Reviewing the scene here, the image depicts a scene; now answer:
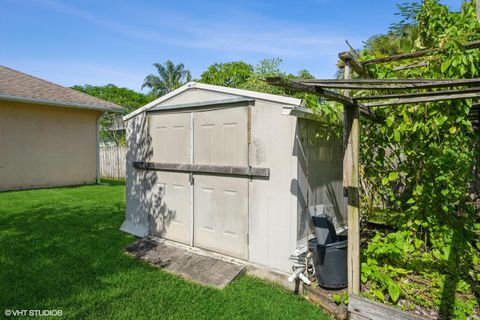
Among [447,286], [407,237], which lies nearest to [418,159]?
[407,237]

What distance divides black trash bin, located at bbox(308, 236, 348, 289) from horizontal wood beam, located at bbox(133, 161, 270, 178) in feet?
3.65

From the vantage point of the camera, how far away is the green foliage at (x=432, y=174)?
3.15 metres

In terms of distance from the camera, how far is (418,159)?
3871 mm

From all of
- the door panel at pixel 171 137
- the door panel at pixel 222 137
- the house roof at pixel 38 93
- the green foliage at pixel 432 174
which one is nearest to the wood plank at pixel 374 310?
the green foliage at pixel 432 174

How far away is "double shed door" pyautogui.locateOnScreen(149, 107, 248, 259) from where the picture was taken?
4.25 meters

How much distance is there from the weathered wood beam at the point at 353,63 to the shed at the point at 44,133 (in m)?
10.7

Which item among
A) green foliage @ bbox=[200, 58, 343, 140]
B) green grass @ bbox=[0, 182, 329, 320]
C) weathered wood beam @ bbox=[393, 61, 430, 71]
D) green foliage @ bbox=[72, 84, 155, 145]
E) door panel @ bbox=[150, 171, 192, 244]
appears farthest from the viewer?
green foliage @ bbox=[72, 84, 155, 145]

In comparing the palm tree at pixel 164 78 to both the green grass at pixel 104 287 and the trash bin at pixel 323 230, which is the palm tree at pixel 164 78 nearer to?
the green grass at pixel 104 287

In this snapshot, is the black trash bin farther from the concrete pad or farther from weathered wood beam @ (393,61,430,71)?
weathered wood beam @ (393,61,430,71)

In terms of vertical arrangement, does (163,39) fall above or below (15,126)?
above

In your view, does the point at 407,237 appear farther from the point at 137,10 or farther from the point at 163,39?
the point at 163,39

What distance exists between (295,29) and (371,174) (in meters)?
7.45

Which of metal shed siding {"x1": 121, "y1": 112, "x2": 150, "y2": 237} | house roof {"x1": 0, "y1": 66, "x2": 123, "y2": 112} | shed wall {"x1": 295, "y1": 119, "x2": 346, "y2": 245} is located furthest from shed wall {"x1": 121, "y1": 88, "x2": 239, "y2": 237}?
house roof {"x1": 0, "y1": 66, "x2": 123, "y2": 112}

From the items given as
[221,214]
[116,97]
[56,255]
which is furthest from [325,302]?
[116,97]
